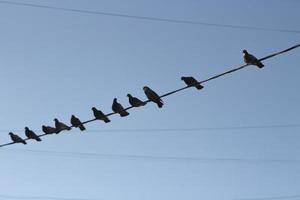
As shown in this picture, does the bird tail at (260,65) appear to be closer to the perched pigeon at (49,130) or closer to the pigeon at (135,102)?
the pigeon at (135,102)

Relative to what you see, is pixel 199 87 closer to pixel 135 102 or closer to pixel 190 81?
pixel 190 81

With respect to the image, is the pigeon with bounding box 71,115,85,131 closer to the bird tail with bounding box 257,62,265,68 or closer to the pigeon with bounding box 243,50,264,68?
the pigeon with bounding box 243,50,264,68

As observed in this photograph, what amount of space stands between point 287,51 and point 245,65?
4.66 feet

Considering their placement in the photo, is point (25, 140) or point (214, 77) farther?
point (25, 140)

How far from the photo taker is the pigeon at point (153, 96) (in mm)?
14398

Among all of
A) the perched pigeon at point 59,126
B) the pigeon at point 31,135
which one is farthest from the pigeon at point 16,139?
the perched pigeon at point 59,126

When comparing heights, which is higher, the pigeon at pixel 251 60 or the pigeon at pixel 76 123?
the pigeon at pixel 251 60

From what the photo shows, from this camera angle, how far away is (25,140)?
1766 cm

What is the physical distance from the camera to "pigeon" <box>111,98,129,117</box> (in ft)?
49.3

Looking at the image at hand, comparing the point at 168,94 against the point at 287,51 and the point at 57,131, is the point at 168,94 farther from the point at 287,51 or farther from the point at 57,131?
the point at 57,131

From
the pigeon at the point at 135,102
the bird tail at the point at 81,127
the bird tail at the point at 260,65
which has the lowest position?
the bird tail at the point at 81,127

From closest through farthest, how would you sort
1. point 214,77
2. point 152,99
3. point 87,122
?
point 214,77, point 152,99, point 87,122

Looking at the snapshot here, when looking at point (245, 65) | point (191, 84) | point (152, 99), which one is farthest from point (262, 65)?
point (152, 99)

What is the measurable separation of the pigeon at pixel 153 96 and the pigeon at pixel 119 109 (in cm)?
75
